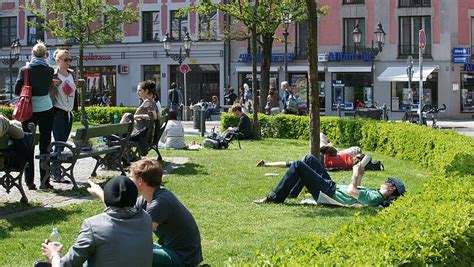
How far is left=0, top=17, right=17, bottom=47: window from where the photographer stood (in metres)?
52.8

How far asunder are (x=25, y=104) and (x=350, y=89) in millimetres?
37042

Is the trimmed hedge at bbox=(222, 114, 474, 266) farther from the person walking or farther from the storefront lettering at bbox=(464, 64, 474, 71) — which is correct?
the storefront lettering at bbox=(464, 64, 474, 71)

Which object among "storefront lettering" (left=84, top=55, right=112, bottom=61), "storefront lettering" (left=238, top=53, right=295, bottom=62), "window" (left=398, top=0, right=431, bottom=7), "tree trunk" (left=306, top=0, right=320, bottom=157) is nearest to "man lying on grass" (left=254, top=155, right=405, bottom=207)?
"tree trunk" (left=306, top=0, right=320, bottom=157)

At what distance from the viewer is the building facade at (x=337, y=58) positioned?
44969 mm

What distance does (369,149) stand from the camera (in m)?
19.7

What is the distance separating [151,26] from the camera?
5028cm

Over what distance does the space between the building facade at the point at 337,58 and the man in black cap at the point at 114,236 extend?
37.4m

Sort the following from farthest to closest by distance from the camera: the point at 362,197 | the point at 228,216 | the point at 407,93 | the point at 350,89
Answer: the point at 350,89 → the point at 407,93 → the point at 362,197 → the point at 228,216

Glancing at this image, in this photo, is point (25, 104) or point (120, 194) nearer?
point (120, 194)

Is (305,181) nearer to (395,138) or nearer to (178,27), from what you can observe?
(395,138)

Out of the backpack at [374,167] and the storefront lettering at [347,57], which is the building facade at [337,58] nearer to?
the storefront lettering at [347,57]

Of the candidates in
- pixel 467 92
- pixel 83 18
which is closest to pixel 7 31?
pixel 83 18

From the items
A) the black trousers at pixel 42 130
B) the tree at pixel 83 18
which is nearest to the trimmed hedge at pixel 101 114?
the tree at pixel 83 18

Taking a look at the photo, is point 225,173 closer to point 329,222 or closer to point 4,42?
point 329,222
